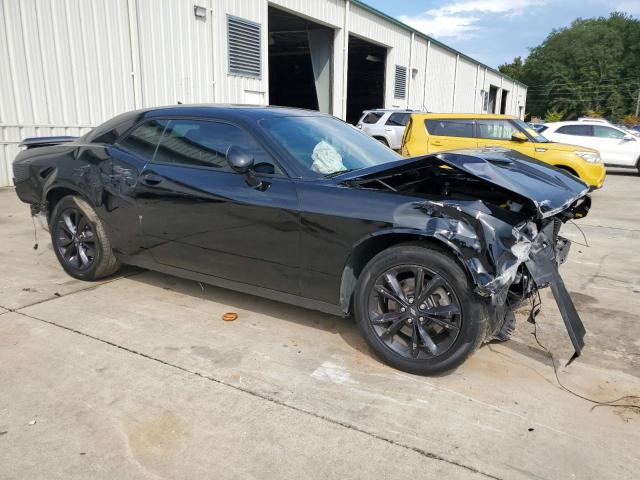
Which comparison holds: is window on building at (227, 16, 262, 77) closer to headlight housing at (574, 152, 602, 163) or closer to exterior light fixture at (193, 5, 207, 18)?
exterior light fixture at (193, 5, 207, 18)

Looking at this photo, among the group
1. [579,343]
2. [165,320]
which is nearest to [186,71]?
[165,320]

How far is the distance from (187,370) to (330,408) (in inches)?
37.2

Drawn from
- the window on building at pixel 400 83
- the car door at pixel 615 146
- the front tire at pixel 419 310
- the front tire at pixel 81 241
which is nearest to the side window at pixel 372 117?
the window on building at pixel 400 83

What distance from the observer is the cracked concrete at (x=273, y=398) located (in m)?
2.31

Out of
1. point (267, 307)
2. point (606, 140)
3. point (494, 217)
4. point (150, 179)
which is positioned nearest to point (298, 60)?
point (606, 140)

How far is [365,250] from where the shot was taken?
3.19 metres

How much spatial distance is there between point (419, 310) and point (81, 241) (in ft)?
10.3

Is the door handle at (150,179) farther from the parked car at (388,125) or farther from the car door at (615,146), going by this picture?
the car door at (615,146)

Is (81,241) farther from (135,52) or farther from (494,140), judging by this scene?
(494,140)

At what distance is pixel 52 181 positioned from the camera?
15.1 feet

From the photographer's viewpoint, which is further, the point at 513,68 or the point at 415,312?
the point at 513,68

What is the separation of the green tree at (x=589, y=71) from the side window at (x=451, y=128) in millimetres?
79314

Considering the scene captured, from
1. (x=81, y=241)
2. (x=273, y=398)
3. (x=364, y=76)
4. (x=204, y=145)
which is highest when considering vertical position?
(x=364, y=76)

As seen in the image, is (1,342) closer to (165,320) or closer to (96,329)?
(96,329)
